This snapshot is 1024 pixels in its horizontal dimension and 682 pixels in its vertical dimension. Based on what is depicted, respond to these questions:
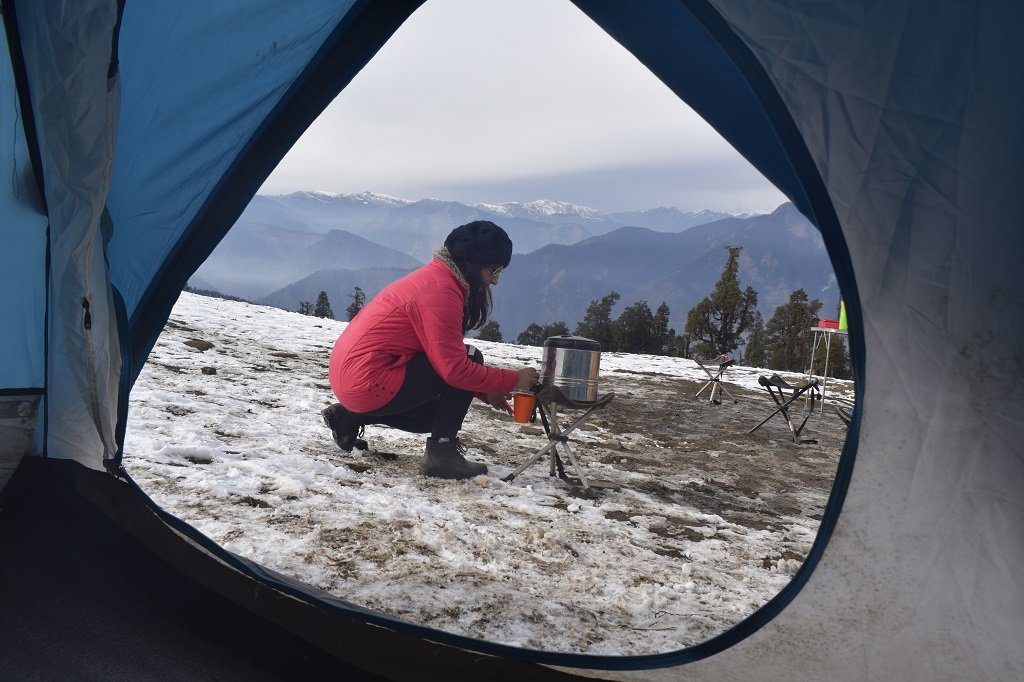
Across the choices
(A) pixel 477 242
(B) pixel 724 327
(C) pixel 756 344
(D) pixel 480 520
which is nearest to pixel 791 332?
(C) pixel 756 344

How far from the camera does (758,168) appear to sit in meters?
1.92

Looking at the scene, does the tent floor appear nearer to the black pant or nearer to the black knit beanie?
the black pant

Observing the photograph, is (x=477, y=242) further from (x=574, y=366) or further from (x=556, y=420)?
(x=556, y=420)

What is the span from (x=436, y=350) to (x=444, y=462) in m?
0.55

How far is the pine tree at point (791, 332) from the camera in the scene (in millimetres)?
20062

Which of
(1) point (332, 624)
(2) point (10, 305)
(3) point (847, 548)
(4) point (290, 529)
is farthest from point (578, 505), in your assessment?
(2) point (10, 305)

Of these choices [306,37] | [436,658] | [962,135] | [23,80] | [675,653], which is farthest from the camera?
[306,37]

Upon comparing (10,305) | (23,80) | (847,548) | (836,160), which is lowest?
(847,548)

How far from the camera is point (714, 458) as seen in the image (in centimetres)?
423

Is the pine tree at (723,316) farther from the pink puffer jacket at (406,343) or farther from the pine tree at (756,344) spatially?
the pink puffer jacket at (406,343)

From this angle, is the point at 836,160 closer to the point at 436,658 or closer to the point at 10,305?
the point at 436,658

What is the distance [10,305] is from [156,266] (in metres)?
0.47

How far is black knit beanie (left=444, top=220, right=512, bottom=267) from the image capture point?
2.84 m

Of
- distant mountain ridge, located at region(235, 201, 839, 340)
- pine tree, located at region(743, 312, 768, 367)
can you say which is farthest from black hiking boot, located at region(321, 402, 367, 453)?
distant mountain ridge, located at region(235, 201, 839, 340)
